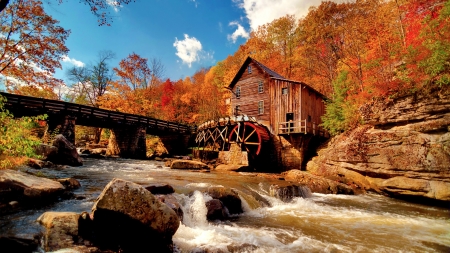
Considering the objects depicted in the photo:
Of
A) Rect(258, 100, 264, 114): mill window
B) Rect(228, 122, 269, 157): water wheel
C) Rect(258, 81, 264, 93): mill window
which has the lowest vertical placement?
Rect(228, 122, 269, 157): water wheel

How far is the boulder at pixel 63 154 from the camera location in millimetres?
10836

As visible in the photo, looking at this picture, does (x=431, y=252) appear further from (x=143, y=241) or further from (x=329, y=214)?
(x=143, y=241)

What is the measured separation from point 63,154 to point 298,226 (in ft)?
39.6

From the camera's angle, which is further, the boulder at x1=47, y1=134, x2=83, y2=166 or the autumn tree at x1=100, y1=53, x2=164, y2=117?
the autumn tree at x1=100, y1=53, x2=164, y2=117

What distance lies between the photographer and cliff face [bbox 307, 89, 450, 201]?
27.9ft

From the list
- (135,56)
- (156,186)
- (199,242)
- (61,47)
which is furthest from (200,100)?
(199,242)

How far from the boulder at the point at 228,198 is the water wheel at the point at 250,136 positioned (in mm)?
9836

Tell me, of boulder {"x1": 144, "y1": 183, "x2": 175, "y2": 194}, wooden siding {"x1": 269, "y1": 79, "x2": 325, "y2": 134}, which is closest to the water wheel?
wooden siding {"x1": 269, "y1": 79, "x2": 325, "y2": 134}

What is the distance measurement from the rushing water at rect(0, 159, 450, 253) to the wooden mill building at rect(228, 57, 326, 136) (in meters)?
8.54

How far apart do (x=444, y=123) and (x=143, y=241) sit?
38.3 feet

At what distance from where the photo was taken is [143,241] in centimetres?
370

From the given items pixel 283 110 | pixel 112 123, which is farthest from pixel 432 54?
pixel 112 123

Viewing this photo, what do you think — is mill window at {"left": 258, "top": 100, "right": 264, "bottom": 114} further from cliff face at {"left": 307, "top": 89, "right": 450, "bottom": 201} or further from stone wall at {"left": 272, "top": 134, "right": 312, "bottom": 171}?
cliff face at {"left": 307, "top": 89, "right": 450, "bottom": 201}

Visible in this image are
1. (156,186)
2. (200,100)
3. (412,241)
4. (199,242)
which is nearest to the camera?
(199,242)
